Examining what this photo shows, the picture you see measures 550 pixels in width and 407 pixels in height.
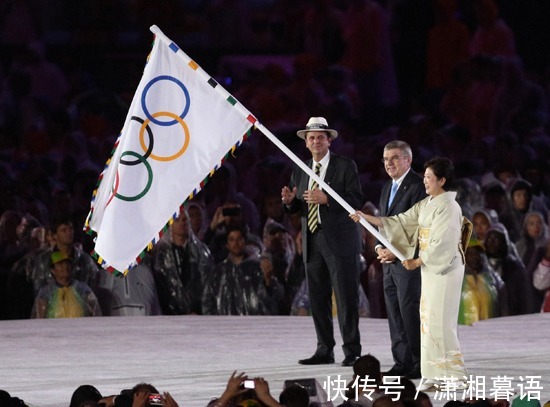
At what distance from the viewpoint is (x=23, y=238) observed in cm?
1066

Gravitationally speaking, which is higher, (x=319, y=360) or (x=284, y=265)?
(x=284, y=265)

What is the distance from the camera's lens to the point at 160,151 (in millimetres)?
6602

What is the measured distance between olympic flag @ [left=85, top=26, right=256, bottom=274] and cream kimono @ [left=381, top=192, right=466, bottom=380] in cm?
99

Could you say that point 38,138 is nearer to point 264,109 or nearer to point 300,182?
Result: point 264,109

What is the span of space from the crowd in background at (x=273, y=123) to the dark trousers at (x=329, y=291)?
2.34m

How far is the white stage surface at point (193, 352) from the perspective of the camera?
6531 millimetres

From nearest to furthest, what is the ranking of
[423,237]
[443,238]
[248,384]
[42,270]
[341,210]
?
[248,384] → [443,238] → [423,237] → [341,210] → [42,270]

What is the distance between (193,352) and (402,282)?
1.68m

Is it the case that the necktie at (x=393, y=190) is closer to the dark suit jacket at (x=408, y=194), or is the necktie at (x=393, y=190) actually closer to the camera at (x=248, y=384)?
the dark suit jacket at (x=408, y=194)

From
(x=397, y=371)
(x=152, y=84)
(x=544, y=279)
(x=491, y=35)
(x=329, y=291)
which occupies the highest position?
(x=491, y=35)

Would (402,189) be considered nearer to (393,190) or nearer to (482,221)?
(393,190)

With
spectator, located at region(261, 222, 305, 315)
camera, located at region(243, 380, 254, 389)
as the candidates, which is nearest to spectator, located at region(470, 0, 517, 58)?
spectator, located at region(261, 222, 305, 315)

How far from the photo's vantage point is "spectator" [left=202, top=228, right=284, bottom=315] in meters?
9.92

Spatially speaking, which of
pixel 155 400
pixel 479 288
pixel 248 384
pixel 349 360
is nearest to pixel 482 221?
pixel 479 288
